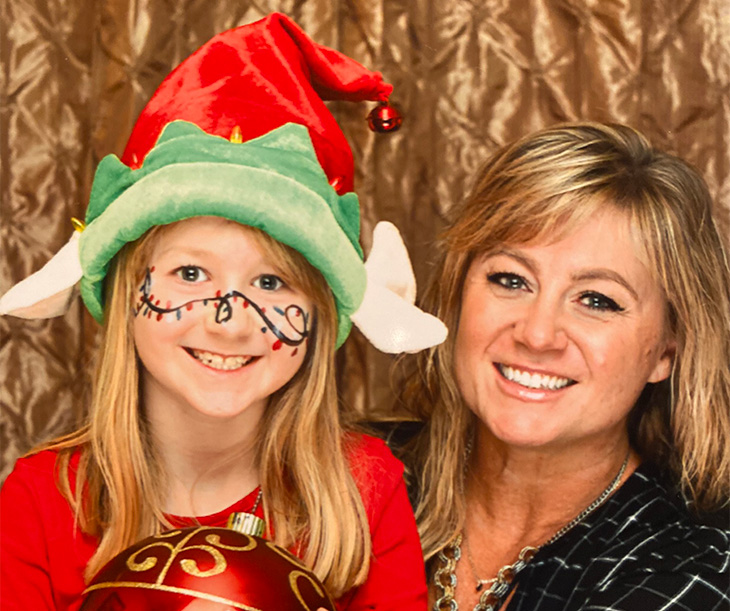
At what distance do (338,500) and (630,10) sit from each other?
1162 millimetres

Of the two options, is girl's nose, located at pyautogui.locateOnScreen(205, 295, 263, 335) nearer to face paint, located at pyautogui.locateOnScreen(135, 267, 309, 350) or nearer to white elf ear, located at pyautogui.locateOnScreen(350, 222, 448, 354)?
face paint, located at pyautogui.locateOnScreen(135, 267, 309, 350)

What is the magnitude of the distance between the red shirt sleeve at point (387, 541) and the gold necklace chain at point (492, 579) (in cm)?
16

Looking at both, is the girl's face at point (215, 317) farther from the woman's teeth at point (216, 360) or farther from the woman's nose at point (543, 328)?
the woman's nose at point (543, 328)

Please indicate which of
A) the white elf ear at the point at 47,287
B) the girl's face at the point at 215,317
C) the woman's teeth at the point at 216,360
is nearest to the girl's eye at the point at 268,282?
the girl's face at the point at 215,317

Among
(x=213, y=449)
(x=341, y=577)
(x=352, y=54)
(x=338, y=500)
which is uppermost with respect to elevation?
(x=352, y=54)

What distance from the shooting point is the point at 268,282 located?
4.34 feet

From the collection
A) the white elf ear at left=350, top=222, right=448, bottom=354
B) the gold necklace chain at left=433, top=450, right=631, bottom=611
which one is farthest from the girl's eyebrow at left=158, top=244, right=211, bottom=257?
the gold necklace chain at left=433, top=450, right=631, bottom=611

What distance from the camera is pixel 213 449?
1.46m

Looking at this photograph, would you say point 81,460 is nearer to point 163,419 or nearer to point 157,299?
point 163,419

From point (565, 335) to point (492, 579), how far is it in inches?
18.4

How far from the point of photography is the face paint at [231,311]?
1275 millimetres

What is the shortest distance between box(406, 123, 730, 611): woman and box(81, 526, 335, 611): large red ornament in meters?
0.56

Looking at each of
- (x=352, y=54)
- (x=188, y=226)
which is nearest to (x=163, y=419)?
(x=188, y=226)

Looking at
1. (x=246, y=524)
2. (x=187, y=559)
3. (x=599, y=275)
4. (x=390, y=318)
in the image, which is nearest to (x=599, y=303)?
(x=599, y=275)
